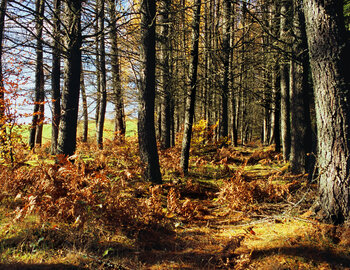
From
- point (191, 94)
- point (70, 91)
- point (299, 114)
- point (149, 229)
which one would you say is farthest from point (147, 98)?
point (299, 114)

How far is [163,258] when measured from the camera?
3385 millimetres

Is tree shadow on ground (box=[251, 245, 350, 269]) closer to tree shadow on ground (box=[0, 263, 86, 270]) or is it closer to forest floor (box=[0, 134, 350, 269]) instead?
forest floor (box=[0, 134, 350, 269])

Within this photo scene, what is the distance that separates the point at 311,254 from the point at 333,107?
2404 millimetres

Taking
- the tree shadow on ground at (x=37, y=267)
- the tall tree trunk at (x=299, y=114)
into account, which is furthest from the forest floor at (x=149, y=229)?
the tall tree trunk at (x=299, y=114)

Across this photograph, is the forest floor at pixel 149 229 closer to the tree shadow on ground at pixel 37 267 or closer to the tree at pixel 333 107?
the tree shadow on ground at pixel 37 267

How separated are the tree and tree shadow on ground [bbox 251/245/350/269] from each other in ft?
2.44

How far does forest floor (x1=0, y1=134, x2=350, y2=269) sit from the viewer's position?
3.15 metres

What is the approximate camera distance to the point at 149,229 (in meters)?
4.17

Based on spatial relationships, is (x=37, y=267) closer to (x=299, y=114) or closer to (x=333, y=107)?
(x=333, y=107)

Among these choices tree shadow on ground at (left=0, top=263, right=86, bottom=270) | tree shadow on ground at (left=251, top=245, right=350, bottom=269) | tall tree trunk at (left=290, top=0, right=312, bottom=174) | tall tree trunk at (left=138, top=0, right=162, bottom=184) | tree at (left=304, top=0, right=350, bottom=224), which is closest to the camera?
tree shadow on ground at (left=0, top=263, right=86, bottom=270)

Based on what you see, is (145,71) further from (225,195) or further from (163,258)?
(163,258)

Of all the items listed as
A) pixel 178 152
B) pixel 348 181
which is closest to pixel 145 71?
pixel 178 152

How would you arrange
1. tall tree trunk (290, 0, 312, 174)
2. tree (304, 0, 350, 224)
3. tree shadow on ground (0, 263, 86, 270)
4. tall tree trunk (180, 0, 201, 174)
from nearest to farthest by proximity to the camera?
tree shadow on ground (0, 263, 86, 270) → tree (304, 0, 350, 224) → tall tree trunk (290, 0, 312, 174) → tall tree trunk (180, 0, 201, 174)

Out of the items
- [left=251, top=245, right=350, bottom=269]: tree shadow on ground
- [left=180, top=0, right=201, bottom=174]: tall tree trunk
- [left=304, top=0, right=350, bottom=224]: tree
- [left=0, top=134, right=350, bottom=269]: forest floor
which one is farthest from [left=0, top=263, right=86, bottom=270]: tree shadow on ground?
[left=180, top=0, right=201, bottom=174]: tall tree trunk
